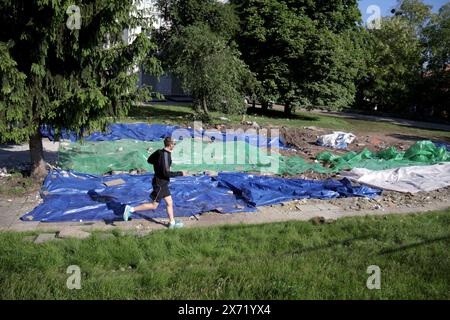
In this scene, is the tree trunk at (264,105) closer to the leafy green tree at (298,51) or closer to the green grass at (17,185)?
the leafy green tree at (298,51)

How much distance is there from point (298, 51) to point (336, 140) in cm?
1005

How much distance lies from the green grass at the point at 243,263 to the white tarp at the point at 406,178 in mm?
2887

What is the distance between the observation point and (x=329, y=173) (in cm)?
1169

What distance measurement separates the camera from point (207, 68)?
18.3 meters

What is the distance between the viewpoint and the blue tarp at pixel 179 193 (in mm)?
7738

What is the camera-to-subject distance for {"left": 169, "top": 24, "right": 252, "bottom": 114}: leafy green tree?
18328 mm

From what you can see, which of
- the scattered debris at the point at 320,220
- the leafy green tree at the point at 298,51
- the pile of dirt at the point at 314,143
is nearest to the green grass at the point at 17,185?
the scattered debris at the point at 320,220

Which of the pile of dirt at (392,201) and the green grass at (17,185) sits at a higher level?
the green grass at (17,185)

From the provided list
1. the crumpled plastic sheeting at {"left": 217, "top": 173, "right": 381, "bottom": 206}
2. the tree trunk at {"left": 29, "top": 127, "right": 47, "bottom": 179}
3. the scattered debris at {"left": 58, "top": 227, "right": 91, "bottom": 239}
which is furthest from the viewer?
the tree trunk at {"left": 29, "top": 127, "right": 47, "bottom": 179}

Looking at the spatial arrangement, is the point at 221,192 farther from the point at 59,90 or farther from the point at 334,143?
the point at 334,143

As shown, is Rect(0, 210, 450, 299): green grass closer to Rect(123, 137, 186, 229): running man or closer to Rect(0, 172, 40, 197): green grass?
Rect(123, 137, 186, 229): running man

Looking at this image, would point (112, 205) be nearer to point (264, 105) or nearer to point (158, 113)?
point (158, 113)

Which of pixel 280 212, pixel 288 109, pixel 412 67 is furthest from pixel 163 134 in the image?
pixel 412 67

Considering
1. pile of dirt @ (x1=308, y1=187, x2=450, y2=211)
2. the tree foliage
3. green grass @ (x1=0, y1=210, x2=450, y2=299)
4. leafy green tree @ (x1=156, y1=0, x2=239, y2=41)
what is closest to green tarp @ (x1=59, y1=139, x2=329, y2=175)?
pile of dirt @ (x1=308, y1=187, x2=450, y2=211)
